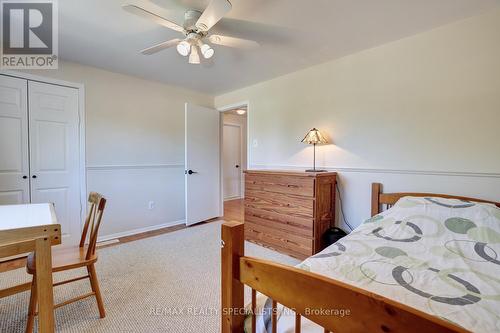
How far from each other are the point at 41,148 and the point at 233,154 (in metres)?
3.93

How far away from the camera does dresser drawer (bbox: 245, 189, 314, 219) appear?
2.37 m

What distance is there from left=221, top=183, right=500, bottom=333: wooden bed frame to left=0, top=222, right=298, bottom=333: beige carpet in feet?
3.19

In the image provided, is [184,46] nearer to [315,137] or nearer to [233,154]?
[315,137]

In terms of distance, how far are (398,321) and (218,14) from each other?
66.8 inches

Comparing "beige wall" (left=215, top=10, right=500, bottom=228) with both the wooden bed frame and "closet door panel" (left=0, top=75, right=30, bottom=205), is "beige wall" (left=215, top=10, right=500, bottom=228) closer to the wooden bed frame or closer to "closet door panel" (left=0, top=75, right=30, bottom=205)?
the wooden bed frame

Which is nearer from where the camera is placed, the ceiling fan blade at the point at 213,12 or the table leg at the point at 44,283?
the table leg at the point at 44,283

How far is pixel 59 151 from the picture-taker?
2.72m

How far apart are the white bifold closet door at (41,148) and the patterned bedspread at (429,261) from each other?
2886 millimetres

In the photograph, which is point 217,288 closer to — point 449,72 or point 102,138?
point 102,138

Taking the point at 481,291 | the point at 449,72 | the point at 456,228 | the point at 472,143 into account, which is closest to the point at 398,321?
the point at 481,291

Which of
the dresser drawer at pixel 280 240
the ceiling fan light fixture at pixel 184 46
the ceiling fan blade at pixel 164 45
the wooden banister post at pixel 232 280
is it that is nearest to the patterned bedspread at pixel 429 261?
the wooden banister post at pixel 232 280

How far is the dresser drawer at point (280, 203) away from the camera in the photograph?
2.37 meters

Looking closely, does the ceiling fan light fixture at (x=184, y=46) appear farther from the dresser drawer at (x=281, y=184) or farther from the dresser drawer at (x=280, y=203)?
the dresser drawer at (x=280, y=203)

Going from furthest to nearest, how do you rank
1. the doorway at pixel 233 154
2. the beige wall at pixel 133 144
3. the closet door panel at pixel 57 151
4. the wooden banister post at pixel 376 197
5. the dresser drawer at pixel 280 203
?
1. the doorway at pixel 233 154
2. the beige wall at pixel 133 144
3. the closet door panel at pixel 57 151
4. the dresser drawer at pixel 280 203
5. the wooden banister post at pixel 376 197
